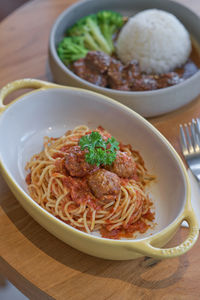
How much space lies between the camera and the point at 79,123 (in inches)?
73.0

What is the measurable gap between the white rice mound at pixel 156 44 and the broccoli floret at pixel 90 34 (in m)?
0.11

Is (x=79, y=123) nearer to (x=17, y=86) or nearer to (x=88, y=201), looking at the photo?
(x=17, y=86)

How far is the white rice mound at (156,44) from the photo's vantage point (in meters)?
2.20

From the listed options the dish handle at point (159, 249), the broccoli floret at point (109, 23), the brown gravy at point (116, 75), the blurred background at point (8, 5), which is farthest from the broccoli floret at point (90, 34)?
the blurred background at point (8, 5)

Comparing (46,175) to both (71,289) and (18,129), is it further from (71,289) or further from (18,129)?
(71,289)

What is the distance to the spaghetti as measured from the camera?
4.81ft

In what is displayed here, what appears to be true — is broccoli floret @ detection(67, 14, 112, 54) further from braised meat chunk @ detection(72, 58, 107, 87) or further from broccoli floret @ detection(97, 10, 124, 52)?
braised meat chunk @ detection(72, 58, 107, 87)

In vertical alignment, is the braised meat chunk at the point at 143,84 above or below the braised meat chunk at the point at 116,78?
below

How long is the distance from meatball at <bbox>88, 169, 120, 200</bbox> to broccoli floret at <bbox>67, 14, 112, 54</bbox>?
1046 mm

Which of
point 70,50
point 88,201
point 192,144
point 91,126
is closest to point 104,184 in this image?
point 88,201

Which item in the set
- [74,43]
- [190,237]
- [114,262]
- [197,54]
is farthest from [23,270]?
[197,54]

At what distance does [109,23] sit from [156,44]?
398 mm

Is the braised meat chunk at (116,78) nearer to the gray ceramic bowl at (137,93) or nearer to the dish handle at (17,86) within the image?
the gray ceramic bowl at (137,93)

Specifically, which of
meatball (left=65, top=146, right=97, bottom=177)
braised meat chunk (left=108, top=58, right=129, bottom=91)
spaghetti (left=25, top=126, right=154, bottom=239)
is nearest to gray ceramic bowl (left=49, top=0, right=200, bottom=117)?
braised meat chunk (left=108, top=58, right=129, bottom=91)
